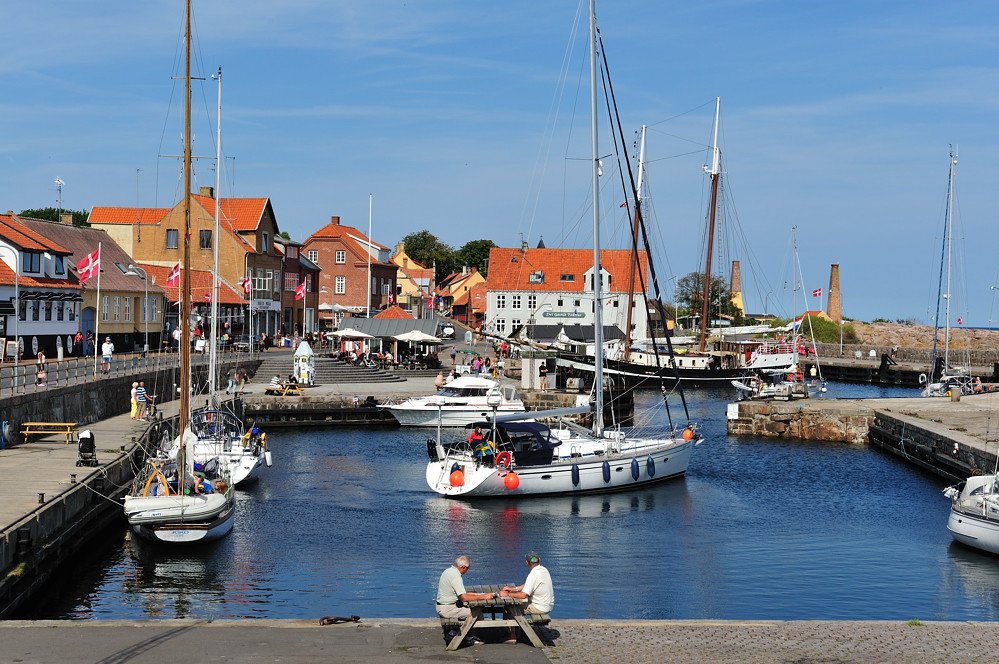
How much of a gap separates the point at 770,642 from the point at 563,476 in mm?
20184

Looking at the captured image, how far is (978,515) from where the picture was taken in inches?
1059

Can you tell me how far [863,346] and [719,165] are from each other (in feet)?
160

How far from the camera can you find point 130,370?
1998 inches

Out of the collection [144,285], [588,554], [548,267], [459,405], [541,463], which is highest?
[548,267]

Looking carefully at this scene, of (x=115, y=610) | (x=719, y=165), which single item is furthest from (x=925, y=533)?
(x=719, y=165)

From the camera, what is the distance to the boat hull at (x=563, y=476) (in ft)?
113

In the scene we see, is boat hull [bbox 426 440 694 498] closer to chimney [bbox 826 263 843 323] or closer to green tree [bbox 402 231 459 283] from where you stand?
chimney [bbox 826 263 843 323]

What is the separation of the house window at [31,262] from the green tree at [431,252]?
413ft

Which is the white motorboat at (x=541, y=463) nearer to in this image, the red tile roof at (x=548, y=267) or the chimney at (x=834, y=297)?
the red tile roof at (x=548, y=267)

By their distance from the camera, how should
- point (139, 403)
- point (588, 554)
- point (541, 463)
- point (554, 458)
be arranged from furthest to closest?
point (139, 403)
point (554, 458)
point (541, 463)
point (588, 554)

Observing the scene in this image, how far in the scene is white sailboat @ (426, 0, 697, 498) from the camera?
34.7m

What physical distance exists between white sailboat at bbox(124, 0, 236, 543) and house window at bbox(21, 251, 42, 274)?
29.2m

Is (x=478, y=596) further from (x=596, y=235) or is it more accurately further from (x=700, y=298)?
(x=700, y=298)

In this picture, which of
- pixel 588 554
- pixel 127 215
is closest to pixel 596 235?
pixel 588 554
